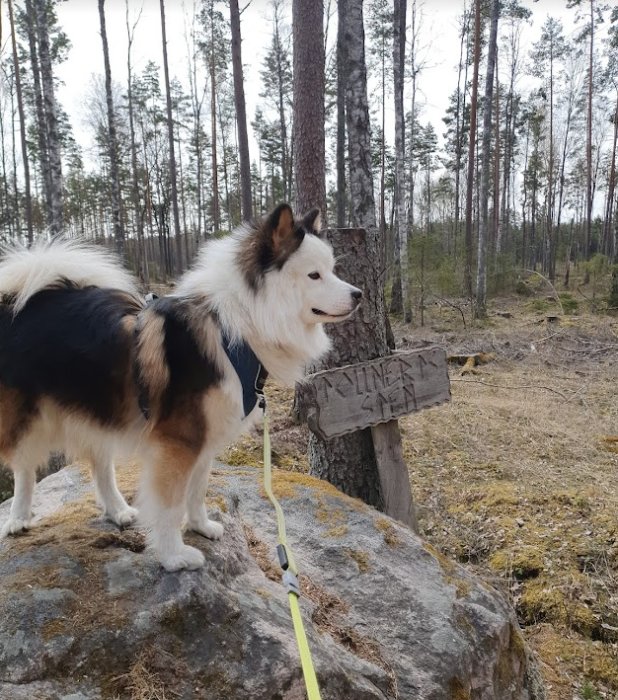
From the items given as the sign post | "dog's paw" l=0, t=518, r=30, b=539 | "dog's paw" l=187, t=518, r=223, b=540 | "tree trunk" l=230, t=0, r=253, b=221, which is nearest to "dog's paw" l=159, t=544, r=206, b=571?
"dog's paw" l=187, t=518, r=223, b=540

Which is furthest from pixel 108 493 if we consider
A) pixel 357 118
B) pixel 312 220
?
pixel 357 118

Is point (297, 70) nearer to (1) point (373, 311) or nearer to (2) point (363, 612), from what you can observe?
(1) point (373, 311)

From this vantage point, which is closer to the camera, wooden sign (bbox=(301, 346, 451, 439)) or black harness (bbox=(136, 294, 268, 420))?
black harness (bbox=(136, 294, 268, 420))

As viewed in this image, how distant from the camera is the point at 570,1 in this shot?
76.7ft

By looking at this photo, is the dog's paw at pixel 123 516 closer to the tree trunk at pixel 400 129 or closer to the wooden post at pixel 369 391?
the wooden post at pixel 369 391

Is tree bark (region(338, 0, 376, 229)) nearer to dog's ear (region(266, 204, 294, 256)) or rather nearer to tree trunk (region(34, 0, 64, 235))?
dog's ear (region(266, 204, 294, 256))

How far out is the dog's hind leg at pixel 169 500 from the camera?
2340mm

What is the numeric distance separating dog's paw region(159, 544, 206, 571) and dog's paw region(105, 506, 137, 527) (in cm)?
53

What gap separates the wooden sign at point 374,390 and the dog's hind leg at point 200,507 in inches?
45.0

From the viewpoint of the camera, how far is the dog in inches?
92.7

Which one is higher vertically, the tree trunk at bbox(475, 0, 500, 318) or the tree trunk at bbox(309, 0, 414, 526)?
the tree trunk at bbox(475, 0, 500, 318)

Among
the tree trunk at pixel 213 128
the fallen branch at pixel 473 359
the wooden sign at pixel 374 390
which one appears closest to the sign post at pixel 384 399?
the wooden sign at pixel 374 390

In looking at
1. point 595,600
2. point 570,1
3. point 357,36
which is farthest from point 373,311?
Answer: point 570,1

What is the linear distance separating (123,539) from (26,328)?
1.13 metres
